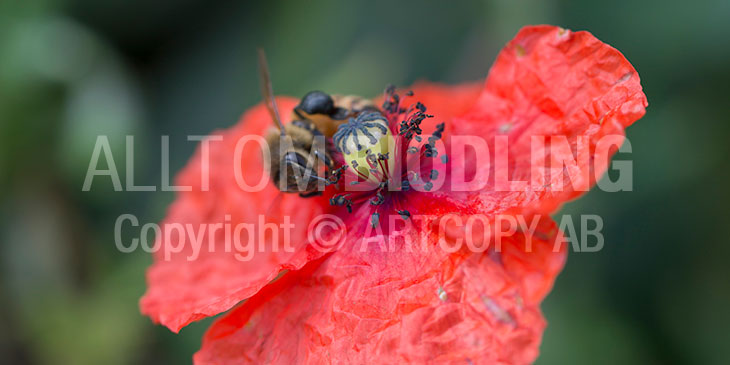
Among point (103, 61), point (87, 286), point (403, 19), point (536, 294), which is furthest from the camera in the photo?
point (403, 19)

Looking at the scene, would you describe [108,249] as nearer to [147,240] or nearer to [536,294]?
[147,240]

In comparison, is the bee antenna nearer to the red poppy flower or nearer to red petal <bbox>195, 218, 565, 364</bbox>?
the red poppy flower

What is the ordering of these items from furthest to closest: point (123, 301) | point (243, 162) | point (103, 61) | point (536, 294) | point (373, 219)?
point (103, 61), point (123, 301), point (243, 162), point (373, 219), point (536, 294)

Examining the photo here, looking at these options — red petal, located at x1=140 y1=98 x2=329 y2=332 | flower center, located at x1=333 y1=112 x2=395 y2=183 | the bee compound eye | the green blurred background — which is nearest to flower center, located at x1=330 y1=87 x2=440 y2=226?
flower center, located at x1=333 y1=112 x2=395 y2=183

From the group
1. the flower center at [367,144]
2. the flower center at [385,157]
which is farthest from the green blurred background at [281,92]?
the flower center at [367,144]

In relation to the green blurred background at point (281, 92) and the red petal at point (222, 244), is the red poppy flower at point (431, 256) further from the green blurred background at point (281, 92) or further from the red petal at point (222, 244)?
the green blurred background at point (281, 92)

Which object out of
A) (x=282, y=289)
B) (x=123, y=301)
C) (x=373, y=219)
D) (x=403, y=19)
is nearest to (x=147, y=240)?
(x=123, y=301)

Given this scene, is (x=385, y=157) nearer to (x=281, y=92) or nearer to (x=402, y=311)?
(x=402, y=311)
